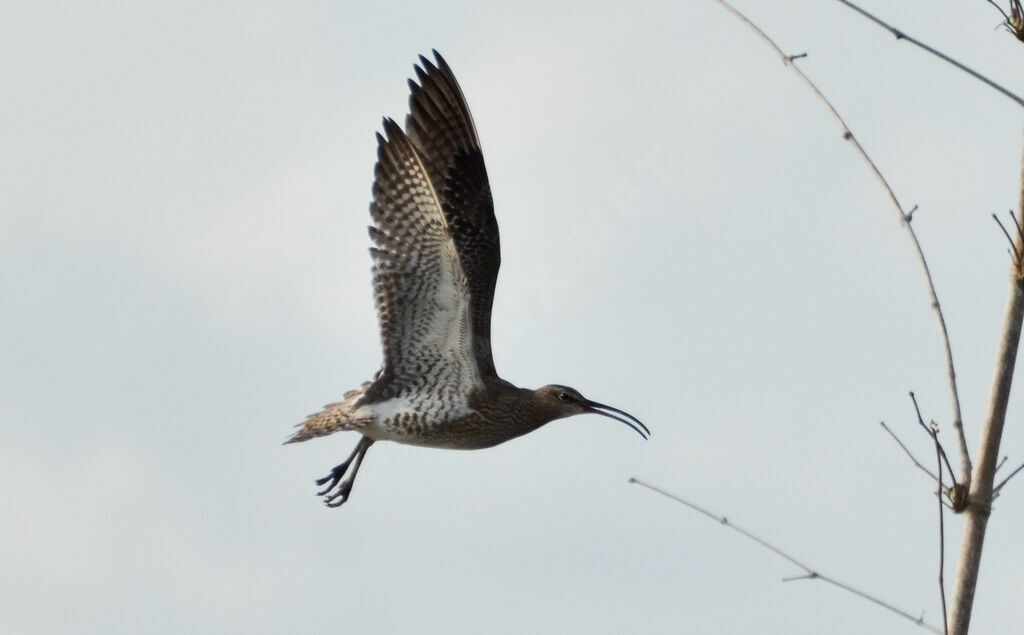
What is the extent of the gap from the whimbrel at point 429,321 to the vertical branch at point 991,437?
7398 mm

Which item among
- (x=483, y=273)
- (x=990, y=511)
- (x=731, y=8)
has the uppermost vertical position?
(x=483, y=273)

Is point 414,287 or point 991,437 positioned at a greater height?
point 414,287

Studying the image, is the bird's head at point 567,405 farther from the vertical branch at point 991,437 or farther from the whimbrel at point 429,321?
the vertical branch at point 991,437

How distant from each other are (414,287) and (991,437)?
801 centimetres

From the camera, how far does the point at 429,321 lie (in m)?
13.4

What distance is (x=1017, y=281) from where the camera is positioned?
5855 mm

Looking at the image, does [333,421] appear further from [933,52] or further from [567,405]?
[933,52]

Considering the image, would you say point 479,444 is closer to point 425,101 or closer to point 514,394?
point 514,394

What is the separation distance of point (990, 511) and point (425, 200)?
26.7 feet

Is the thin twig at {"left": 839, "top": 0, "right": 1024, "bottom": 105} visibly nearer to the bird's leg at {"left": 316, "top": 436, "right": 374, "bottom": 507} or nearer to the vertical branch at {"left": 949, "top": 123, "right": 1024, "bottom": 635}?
the vertical branch at {"left": 949, "top": 123, "right": 1024, "bottom": 635}

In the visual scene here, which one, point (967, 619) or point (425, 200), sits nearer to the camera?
point (967, 619)

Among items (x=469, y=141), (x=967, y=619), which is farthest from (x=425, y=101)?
(x=967, y=619)

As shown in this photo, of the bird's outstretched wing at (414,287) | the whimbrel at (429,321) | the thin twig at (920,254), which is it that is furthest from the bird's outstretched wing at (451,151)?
the thin twig at (920,254)

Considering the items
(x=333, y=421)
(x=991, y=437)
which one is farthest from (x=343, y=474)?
(x=991, y=437)
